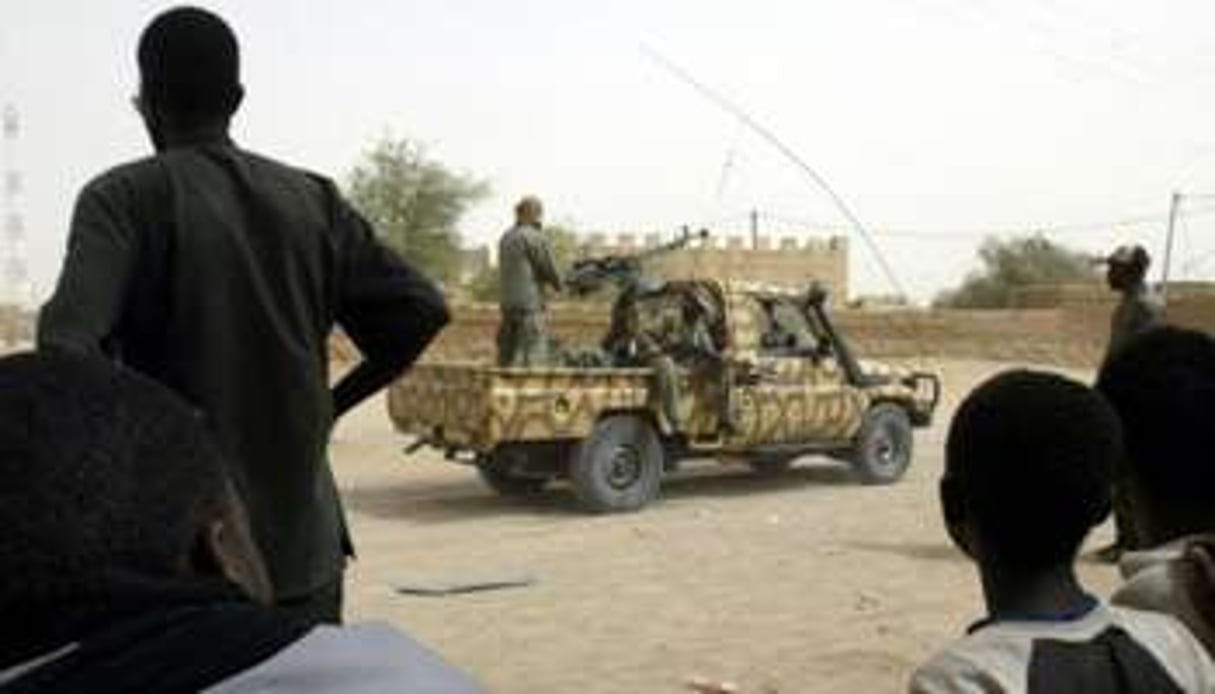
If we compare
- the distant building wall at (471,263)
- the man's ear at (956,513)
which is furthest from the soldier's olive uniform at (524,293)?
the distant building wall at (471,263)

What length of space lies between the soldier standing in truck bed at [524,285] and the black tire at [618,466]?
29.8 inches

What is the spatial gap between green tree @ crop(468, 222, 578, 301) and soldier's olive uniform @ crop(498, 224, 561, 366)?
77.9 ft

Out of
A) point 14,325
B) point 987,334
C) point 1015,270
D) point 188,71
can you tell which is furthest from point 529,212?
point 1015,270

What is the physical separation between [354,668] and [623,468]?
12.2 meters

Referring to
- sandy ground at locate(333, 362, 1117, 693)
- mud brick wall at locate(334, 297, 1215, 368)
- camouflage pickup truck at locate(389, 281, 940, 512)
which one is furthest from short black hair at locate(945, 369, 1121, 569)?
mud brick wall at locate(334, 297, 1215, 368)

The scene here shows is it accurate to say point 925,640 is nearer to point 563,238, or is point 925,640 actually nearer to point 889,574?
point 889,574

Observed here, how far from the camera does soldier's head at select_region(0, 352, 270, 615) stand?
4.65 ft

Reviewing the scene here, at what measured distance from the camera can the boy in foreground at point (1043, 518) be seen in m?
2.40

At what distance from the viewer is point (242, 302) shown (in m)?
3.15

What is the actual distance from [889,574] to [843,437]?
493 cm

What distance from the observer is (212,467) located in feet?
5.21

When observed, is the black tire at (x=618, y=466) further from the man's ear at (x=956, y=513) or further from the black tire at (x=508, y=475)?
the man's ear at (x=956, y=513)

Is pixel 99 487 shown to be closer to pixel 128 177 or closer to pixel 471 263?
pixel 128 177

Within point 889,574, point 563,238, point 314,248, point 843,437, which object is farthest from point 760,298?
point 563,238
